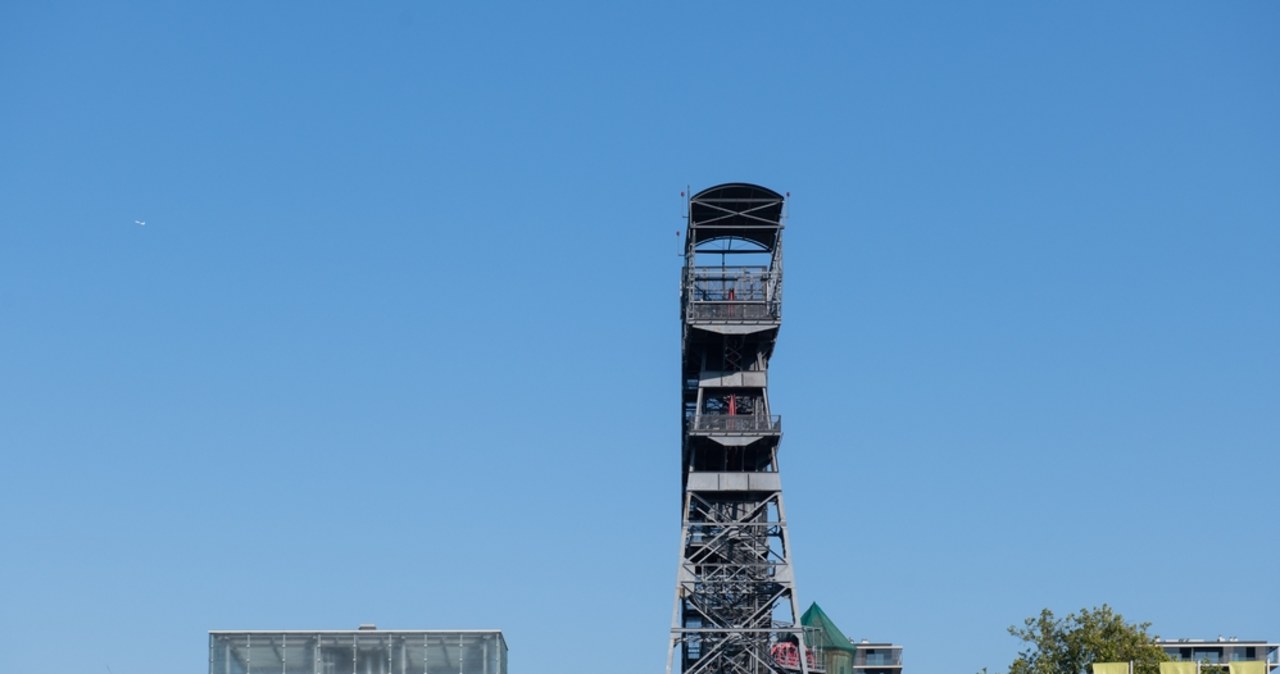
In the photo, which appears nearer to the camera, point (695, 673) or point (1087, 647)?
point (1087, 647)

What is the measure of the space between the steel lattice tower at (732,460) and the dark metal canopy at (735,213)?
73 millimetres

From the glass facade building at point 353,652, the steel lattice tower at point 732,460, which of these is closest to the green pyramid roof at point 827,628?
the steel lattice tower at point 732,460

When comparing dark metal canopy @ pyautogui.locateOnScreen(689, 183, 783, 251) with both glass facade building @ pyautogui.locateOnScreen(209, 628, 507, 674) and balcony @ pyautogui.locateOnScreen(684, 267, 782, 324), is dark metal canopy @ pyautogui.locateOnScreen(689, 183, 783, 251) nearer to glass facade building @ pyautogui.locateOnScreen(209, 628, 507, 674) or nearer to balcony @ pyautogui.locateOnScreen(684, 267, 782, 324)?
balcony @ pyautogui.locateOnScreen(684, 267, 782, 324)

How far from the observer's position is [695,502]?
153 m

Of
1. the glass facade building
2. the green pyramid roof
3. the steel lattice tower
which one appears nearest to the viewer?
the glass facade building

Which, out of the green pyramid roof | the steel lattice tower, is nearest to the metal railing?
the steel lattice tower

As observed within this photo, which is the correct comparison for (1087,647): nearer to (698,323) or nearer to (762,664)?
(762,664)

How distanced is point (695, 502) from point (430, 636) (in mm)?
50110

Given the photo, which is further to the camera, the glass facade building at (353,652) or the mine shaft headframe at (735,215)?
the mine shaft headframe at (735,215)

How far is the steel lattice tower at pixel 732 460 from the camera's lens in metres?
149

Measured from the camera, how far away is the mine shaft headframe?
152 meters

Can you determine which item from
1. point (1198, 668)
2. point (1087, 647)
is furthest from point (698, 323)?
point (1198, 668)

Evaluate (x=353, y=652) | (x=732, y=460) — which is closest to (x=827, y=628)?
(x=732, y=460)

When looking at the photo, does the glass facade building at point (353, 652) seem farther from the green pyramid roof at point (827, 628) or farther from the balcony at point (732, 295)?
the green pyramid roof at point (827, 628)
